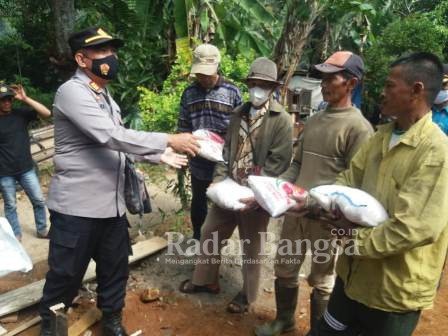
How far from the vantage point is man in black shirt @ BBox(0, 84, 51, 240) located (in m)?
3.96

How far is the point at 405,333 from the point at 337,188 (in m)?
0.68

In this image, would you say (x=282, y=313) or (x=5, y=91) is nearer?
(x=282, y=313)

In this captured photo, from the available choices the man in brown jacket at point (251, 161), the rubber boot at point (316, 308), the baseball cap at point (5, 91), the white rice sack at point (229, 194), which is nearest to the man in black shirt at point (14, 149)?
the baseball cap at point (5, 91)

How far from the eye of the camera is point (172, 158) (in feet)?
7.96

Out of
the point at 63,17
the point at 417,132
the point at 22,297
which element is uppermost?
the point at 63,17

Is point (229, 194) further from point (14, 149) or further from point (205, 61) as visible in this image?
point (14, 149)

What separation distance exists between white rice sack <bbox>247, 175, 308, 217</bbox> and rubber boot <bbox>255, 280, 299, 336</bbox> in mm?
862

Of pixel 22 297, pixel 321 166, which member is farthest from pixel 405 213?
pixel 22 297

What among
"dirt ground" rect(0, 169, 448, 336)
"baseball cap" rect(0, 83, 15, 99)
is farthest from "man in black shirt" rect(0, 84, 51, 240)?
"dirt ground" rect(0, 169, 448, 336)

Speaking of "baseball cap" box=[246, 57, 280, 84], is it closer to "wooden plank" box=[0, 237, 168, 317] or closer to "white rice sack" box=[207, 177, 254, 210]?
"white rice sack" box=[207, 177, 254, 210]

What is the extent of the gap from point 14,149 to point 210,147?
2.27 metres

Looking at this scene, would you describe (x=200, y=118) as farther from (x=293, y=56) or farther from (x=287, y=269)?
(x=293, y=56)

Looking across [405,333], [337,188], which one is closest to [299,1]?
[337,188]

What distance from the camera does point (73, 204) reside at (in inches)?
96.4
